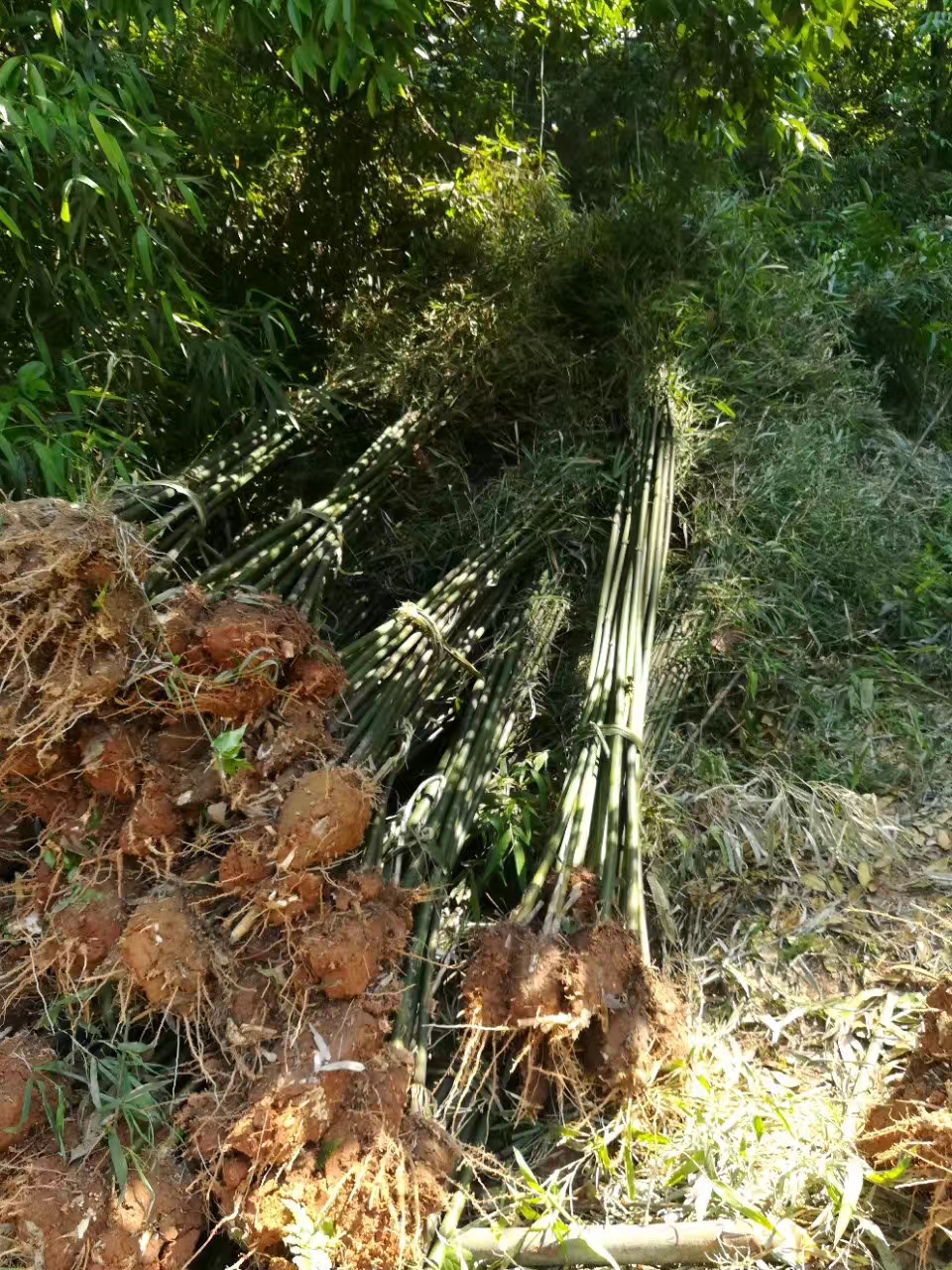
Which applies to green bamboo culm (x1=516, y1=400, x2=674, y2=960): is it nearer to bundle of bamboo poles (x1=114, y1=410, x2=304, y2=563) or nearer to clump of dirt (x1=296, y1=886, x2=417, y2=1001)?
clump of dirt (x1=296, y1=886, x2=417, y2=1001)

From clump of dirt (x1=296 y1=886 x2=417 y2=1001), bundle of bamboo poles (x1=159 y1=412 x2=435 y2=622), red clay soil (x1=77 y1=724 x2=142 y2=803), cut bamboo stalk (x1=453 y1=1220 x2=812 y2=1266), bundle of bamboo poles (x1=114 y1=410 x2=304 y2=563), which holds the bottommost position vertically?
cut bamboo stalk (x1=453 y1=1220 x2=812 y2=1266)

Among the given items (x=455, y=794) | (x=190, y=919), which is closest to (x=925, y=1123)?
(x=455, y=794)

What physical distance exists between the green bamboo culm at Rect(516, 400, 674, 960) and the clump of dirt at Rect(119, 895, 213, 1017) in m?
0.50

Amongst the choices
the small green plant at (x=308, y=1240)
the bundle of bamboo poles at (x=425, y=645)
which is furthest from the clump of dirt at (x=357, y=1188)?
the bundle of bamboo poles at (x=425, y=645)

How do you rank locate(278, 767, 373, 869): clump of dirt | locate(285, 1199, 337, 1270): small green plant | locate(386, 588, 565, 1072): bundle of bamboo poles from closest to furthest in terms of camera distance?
locate(285, 1199, 337, 1270): small green plant
locate(278, 767, 373, 869): clump of dirt
locate(386, 588, 565, 1072): bundle of bamboo poles

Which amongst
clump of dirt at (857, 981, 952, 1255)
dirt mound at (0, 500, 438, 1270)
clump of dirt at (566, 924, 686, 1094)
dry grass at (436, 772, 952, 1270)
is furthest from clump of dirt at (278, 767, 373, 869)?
clump of dirt at (857, 981, 952, 1255)

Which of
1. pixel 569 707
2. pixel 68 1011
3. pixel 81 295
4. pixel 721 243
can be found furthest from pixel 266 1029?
pixel 721 243

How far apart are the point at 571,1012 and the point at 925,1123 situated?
470 millimetres

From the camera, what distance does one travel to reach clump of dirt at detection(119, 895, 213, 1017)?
1308mm

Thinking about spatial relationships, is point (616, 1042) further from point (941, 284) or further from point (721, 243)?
point (941, 284)

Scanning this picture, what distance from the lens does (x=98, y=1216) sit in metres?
1.19

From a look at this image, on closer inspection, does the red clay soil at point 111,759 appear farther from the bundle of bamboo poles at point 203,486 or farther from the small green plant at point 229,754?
the bundle of bamboo poles at point 203,486

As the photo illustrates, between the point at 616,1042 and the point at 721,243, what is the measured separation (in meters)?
2.50

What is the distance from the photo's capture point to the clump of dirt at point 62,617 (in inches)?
54.4
